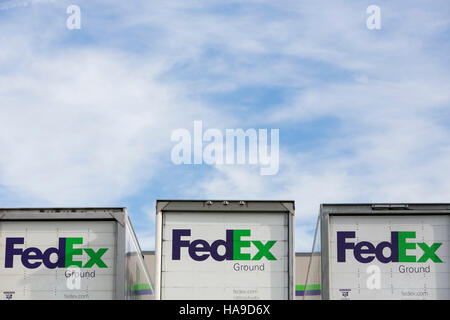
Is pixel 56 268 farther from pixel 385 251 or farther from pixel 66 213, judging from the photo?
pixel 385 251

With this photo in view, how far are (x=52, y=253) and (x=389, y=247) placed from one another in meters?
6.60

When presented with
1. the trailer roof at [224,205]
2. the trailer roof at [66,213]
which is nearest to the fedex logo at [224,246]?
the trailer roof at [224,205]

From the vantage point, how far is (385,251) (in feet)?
46.2

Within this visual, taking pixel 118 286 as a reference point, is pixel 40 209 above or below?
above

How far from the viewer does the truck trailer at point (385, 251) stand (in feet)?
45.5

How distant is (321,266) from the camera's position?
46.4ft

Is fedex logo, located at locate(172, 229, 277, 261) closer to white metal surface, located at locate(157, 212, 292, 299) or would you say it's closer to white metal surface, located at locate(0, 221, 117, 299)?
white metal surface, located at locate(157, 212, 292, 299)

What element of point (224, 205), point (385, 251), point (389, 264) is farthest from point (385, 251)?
point (224, 205)

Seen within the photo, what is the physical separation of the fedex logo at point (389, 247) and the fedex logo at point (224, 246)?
4.48ft

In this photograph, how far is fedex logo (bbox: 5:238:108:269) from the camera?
46.4 feet

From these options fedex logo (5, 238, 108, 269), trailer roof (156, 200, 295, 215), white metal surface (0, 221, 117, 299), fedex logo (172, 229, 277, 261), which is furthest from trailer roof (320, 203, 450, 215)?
fedex logo (5, 238, 108, 269)
